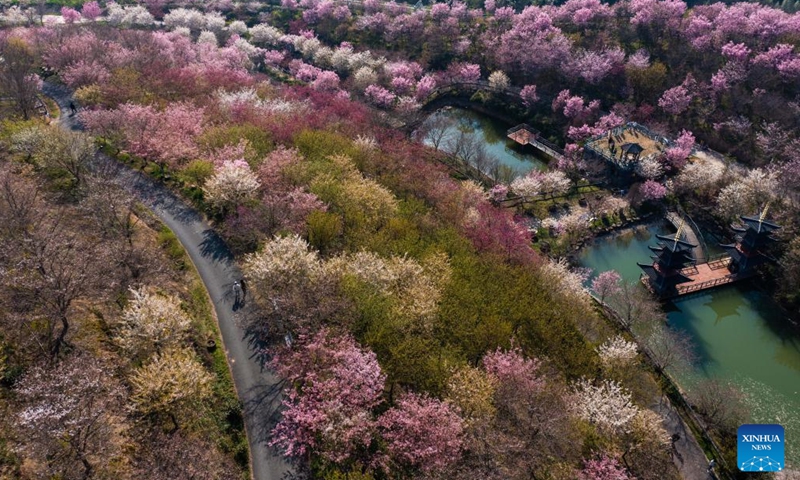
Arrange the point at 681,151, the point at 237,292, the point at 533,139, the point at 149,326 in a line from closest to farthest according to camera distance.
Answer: the point at 149,326, the point at 237,292, the point at 681,151, the point at 533,139

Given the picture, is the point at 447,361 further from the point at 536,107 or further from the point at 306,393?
the point at 536,107

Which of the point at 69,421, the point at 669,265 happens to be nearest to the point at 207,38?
the point at 69,421

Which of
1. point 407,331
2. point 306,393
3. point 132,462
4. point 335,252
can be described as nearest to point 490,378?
point 407,331

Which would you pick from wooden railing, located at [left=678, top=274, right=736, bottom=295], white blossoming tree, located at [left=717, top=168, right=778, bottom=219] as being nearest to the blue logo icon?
wooden railing, located at [left=678, top=274, right=736, bottom=295]

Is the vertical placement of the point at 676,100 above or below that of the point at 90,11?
below

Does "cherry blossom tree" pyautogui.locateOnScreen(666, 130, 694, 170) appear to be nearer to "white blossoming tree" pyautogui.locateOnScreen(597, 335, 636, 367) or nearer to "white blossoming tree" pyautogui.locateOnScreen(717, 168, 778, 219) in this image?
"white blossoming tree" pyautogui.locateOnScreen(717, 168, 778, 219)

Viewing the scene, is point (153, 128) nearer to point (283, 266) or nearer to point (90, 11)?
point (283, 266)
